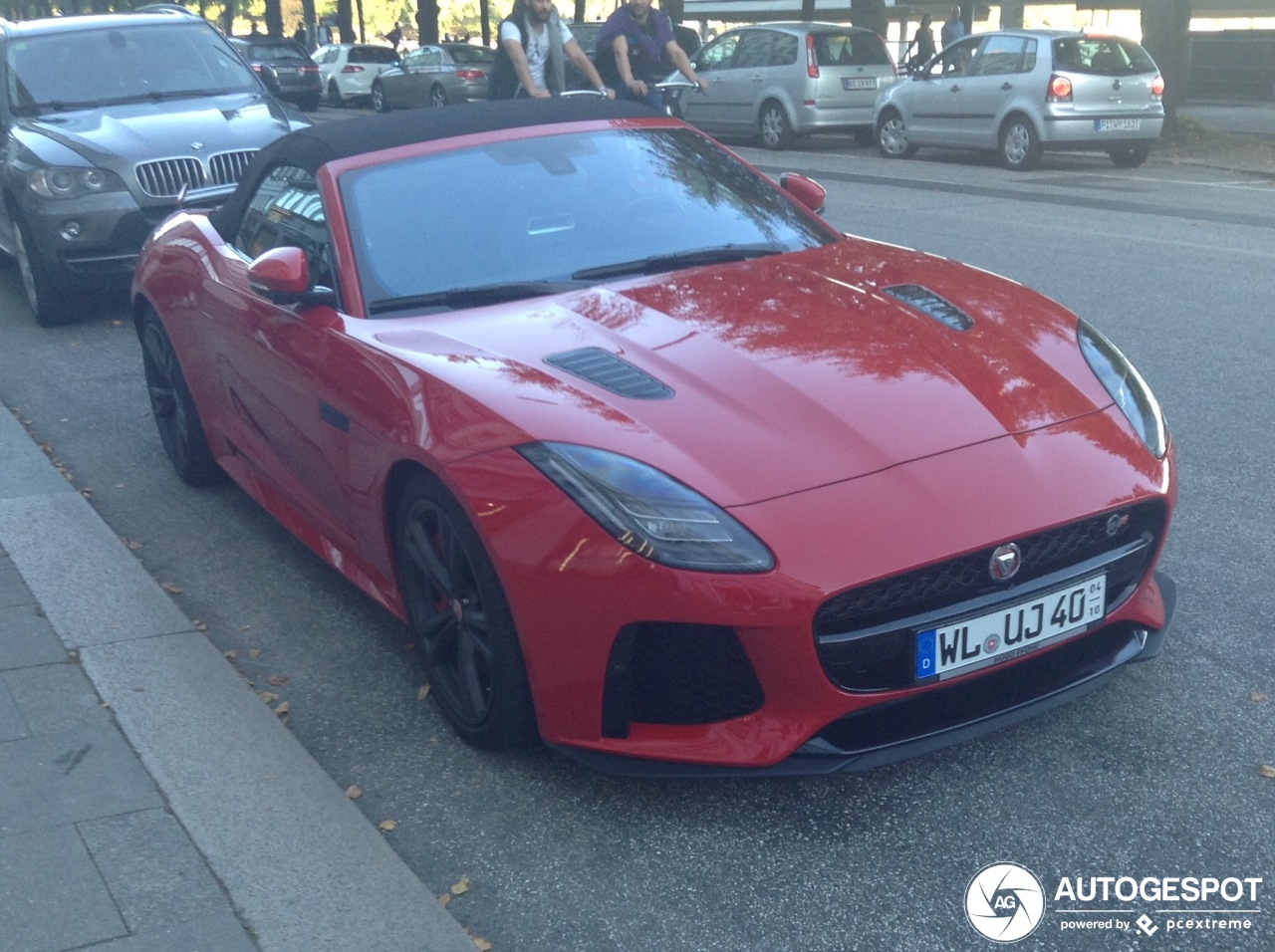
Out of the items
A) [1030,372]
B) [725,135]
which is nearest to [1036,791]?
[1030,372]

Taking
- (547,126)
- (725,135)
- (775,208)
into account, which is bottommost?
(725,135)

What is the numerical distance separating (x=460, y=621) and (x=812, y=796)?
0.91 metres

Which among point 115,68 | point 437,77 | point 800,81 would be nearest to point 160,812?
point 115,68

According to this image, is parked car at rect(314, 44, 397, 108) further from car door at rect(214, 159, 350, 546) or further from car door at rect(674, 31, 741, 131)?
car door at rect(214, 159, 350, 546)

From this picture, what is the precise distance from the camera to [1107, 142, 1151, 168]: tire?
667 inches

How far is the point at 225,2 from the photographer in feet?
190

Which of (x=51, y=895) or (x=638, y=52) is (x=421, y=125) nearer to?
(x=51, y=895)

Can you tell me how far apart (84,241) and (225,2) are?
176ft

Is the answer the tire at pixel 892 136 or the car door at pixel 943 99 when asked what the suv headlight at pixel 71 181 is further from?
the tire at pixel 892 136

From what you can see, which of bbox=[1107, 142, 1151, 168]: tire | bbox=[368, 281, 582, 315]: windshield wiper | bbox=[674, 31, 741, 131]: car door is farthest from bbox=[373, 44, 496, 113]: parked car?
bbox=[368, 281, 582, 315]: windshield wiper

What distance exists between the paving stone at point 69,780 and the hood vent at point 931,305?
2223mm

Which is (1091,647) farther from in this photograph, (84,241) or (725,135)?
(725,135)

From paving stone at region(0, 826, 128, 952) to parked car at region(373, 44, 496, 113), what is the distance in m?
28.1

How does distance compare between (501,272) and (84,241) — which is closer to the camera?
(501,272)
